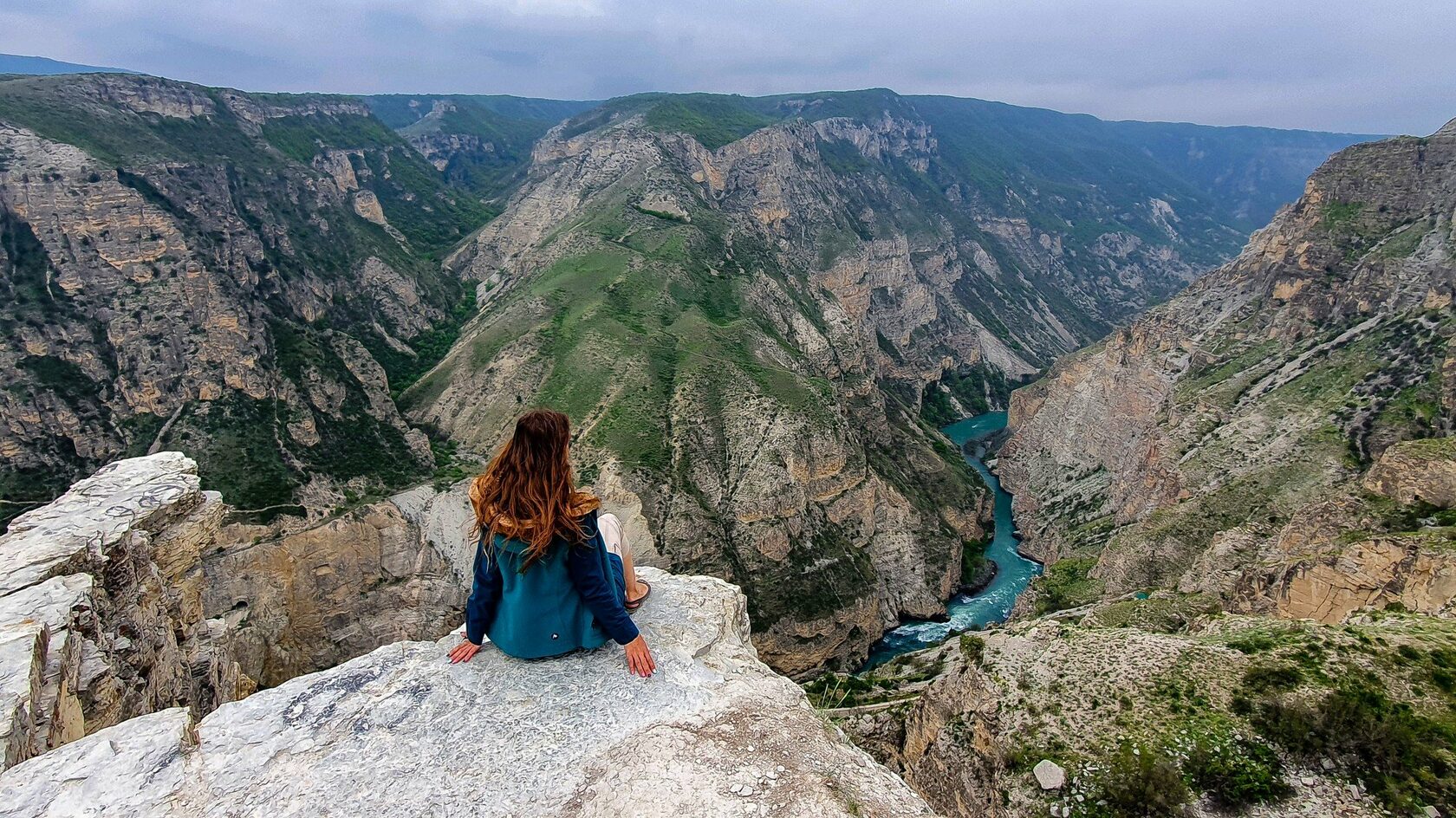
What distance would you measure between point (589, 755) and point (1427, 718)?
73.9 ft

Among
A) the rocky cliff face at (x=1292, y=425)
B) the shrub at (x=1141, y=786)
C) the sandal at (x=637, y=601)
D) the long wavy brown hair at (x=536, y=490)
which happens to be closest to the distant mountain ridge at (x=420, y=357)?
the rocky cliff face at (x=1292, y=425)

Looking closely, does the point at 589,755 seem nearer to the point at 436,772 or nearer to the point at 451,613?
the point at 436,772

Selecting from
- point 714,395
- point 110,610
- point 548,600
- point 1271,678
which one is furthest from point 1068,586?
point 110,610

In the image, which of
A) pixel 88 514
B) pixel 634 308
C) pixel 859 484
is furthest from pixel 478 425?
pixel 88 514

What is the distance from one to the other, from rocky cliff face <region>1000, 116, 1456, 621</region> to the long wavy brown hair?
33.3m

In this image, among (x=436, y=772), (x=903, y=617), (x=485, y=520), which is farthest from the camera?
(x=903, y=617)

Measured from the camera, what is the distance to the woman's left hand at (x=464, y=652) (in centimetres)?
878

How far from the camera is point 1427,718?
18031 millimetres

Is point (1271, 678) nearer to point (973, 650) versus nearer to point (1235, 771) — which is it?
point (1235, 771)

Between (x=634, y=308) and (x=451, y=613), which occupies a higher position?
(x=634, y=308)

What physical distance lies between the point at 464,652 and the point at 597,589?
2.03m

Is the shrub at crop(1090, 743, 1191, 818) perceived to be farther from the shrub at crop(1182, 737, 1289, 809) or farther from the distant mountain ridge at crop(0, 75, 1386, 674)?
the distant mountain ridge at crop(0, 75, 1386, 674)

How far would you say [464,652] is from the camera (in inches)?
348

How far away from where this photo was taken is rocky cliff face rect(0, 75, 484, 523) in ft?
190
